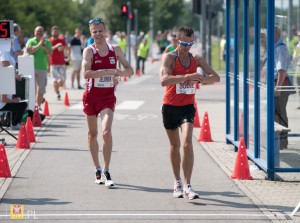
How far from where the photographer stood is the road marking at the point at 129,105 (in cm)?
2216

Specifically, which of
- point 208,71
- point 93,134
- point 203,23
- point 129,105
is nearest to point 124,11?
point 203,23

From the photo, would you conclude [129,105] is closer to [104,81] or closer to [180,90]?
[104,81]

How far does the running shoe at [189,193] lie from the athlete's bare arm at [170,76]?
1066 mm

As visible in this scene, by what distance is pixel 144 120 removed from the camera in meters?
19.2

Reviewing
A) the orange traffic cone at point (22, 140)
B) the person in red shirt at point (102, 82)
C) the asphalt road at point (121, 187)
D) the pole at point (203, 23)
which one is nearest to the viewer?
the asphalt road at point (121, 187)

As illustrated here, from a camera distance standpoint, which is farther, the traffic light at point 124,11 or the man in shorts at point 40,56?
the traffic light at point 124,11

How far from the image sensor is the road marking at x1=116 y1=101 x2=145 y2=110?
72.7 ft

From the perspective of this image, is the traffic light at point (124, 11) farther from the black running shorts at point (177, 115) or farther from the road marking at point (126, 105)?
the black running shorts at point (177, 115)

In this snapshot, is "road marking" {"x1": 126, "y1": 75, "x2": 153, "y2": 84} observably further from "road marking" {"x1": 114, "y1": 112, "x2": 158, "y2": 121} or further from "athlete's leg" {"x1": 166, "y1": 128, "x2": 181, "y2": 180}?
"athlete's leg" {"x1": 166, "y1": 128, "x2": 181, "y2": 180}

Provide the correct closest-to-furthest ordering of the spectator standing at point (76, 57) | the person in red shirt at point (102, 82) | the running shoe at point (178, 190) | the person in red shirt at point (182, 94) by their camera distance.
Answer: the person in red shirt at point (182, 94)
the running shoe at point (178, 190)
the person in red shirt at point (102, 82)
the spectator standing at point (76, 57)

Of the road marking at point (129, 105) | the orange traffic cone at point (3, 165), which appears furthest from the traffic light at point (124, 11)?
the orange traffic cone at point (3, 165)

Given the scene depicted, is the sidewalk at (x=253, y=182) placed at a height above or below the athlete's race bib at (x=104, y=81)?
below

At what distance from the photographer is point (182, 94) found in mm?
9938

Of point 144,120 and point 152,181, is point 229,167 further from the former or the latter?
point 144,120
